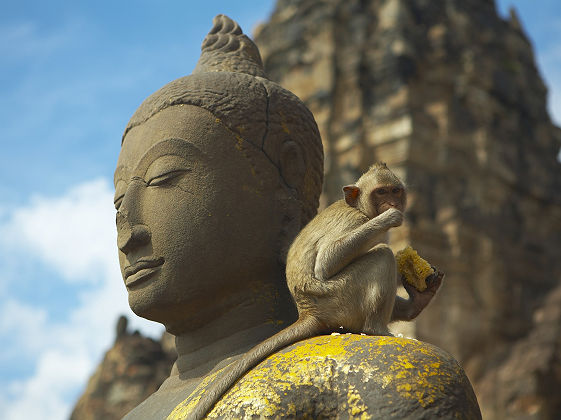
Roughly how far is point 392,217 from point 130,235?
5.19ft

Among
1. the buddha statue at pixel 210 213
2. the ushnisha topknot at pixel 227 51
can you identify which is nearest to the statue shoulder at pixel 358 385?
the buddha statue at pixel 210 213

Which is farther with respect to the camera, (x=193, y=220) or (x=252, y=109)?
(x=252, y=109)

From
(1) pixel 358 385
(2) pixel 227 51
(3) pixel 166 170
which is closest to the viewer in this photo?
(1) pixel 358 385

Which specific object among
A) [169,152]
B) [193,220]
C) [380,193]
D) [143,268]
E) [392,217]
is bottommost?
[392,217]

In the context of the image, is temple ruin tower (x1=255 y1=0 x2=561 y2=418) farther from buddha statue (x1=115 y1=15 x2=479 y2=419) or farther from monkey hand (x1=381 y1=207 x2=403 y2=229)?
monkey hand (x1=381 y1=207 x2=403 y2=229)

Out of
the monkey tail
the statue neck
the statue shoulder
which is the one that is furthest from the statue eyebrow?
the statue shoulder

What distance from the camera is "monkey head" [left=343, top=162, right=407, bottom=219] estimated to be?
14.3 ft

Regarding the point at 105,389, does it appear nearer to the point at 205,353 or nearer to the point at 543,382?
the point at 205,353

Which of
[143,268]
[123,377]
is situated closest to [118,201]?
[143,268]

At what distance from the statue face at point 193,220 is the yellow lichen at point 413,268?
0.80 meters

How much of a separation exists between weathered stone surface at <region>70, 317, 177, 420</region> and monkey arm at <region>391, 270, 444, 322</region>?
8.60 meters

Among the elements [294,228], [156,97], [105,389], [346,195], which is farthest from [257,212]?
[105,389]

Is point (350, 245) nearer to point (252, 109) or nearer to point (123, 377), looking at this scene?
point (252, 109)

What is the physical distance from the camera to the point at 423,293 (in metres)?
4.59
